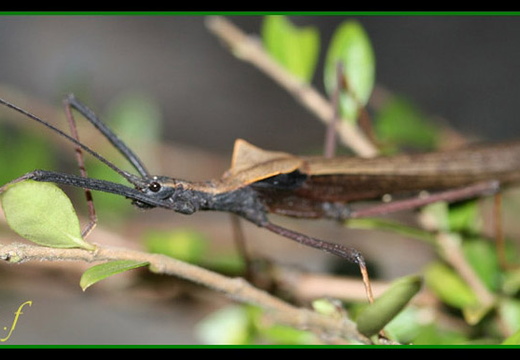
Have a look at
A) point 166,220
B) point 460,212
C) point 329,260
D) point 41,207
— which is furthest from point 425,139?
point 41,207

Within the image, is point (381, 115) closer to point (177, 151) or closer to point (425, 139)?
point (425, 139)

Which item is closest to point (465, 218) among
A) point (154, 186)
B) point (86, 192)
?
point (154, 186)

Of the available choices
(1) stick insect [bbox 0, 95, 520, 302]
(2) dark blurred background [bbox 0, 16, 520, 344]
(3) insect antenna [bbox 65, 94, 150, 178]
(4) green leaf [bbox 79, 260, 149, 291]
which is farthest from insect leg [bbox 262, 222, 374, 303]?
(2) dark blurred background [bbox 0, 16, 520, 344]

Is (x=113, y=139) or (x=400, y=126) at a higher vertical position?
(x=400, y=126)

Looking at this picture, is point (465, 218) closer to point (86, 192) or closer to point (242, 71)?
point (86, 192)

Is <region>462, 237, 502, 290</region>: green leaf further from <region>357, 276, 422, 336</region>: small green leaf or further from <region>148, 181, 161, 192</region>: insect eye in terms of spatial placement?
<region>148, 181, 161, 192</region>: insect eye

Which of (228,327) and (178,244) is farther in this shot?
(178,244)
